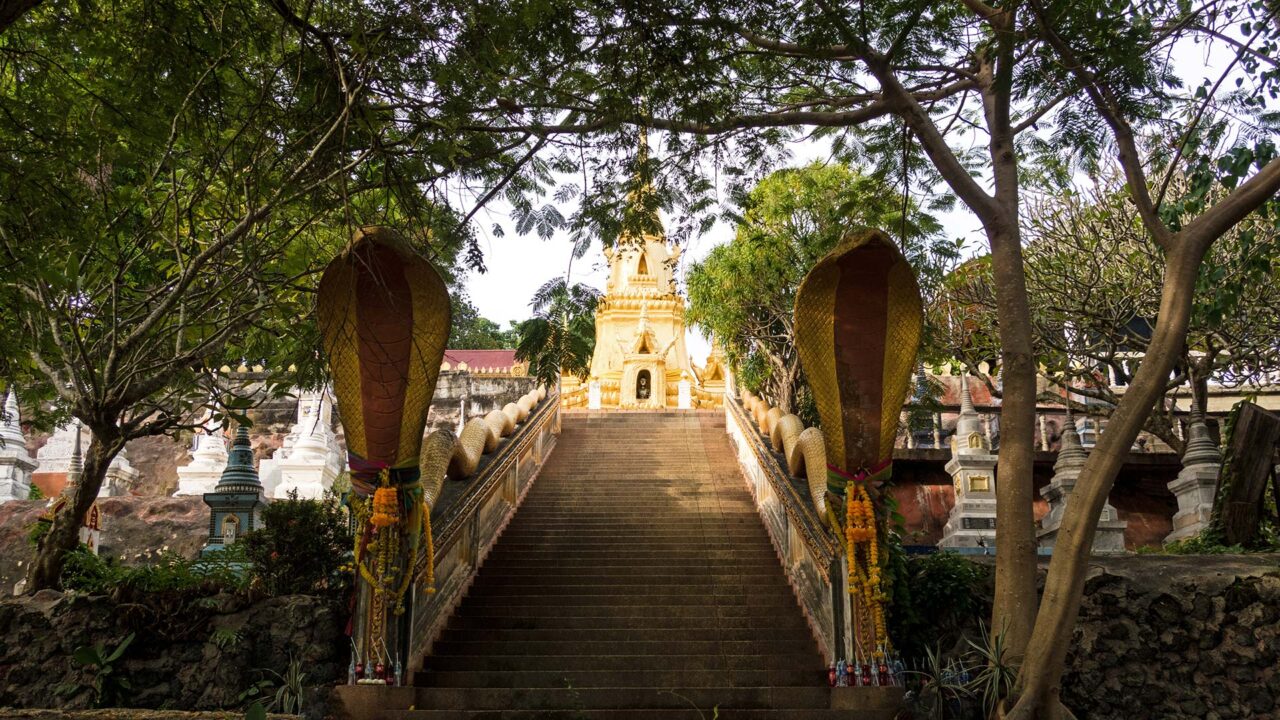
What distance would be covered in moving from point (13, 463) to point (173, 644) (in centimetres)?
1102

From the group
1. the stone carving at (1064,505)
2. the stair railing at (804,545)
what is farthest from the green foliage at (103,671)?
the stone carving at (1064,505)

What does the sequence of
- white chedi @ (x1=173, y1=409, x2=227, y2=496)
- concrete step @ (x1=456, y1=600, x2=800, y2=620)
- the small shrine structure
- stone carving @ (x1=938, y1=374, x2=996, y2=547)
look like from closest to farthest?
concrete step @ (x1=456, y1=600, x2=800, y2=620) → the small shrine structure → stone carving @ (x1=938, y1=374, x2=996, y2=547) → white chedi @ (x1=173, y1=409, x2=227, y2=496)

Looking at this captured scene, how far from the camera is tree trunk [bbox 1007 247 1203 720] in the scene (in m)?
6.11

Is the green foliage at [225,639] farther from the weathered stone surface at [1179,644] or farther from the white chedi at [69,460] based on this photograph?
the white chedi at [69,460]

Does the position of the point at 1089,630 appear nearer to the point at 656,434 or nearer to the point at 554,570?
the point at 554,570

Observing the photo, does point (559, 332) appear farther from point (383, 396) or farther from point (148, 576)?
point (148, 576)

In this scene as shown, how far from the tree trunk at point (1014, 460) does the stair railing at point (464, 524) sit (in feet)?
14.6

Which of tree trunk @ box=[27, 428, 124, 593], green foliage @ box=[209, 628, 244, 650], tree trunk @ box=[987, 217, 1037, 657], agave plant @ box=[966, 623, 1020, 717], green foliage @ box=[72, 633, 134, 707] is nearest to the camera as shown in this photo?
agave plant @ box=[966, 623, 1020, 717]

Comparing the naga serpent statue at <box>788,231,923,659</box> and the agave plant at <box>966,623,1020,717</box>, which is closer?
the agave plant at <box>966,623,1020,717</box>

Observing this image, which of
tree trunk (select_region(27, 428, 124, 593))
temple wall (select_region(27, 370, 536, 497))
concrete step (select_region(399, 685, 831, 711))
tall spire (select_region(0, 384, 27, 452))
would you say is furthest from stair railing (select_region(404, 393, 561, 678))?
tall spire (select_region(0, 384, 27, 452))

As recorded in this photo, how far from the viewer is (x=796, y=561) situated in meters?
10.0

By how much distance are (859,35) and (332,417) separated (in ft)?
52.0

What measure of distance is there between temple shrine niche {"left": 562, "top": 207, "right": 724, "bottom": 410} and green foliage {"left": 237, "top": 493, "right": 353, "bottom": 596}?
1491 cm

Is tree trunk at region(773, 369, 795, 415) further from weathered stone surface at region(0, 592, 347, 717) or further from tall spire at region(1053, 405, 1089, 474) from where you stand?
weathered stone surface at region(0, 592, 347, 717)
